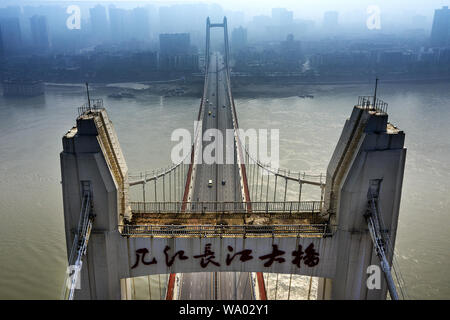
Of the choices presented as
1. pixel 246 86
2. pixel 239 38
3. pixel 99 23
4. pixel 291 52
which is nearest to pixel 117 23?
pixel 99 23

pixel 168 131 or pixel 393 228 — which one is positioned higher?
pixel 393 228

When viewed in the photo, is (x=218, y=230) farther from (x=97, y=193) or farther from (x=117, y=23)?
(x=117, y=23)

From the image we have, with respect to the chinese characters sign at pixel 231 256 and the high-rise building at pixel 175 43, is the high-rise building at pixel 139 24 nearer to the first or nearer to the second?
the high-rise building at pixel 175 43

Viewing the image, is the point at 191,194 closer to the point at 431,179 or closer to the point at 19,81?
the point at 431,179

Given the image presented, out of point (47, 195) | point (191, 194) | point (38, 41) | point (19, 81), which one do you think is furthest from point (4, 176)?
point (38, 41)

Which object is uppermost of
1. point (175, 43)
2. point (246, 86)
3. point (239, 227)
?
point (175, 43)

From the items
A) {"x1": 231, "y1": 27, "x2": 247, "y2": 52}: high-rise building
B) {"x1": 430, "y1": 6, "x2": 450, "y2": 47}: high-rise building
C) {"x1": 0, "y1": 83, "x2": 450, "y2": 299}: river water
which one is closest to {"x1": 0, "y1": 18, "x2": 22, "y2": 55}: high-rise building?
{"x1": 0, "y1": 83, "x2": 450, "y2": 299}: river water
